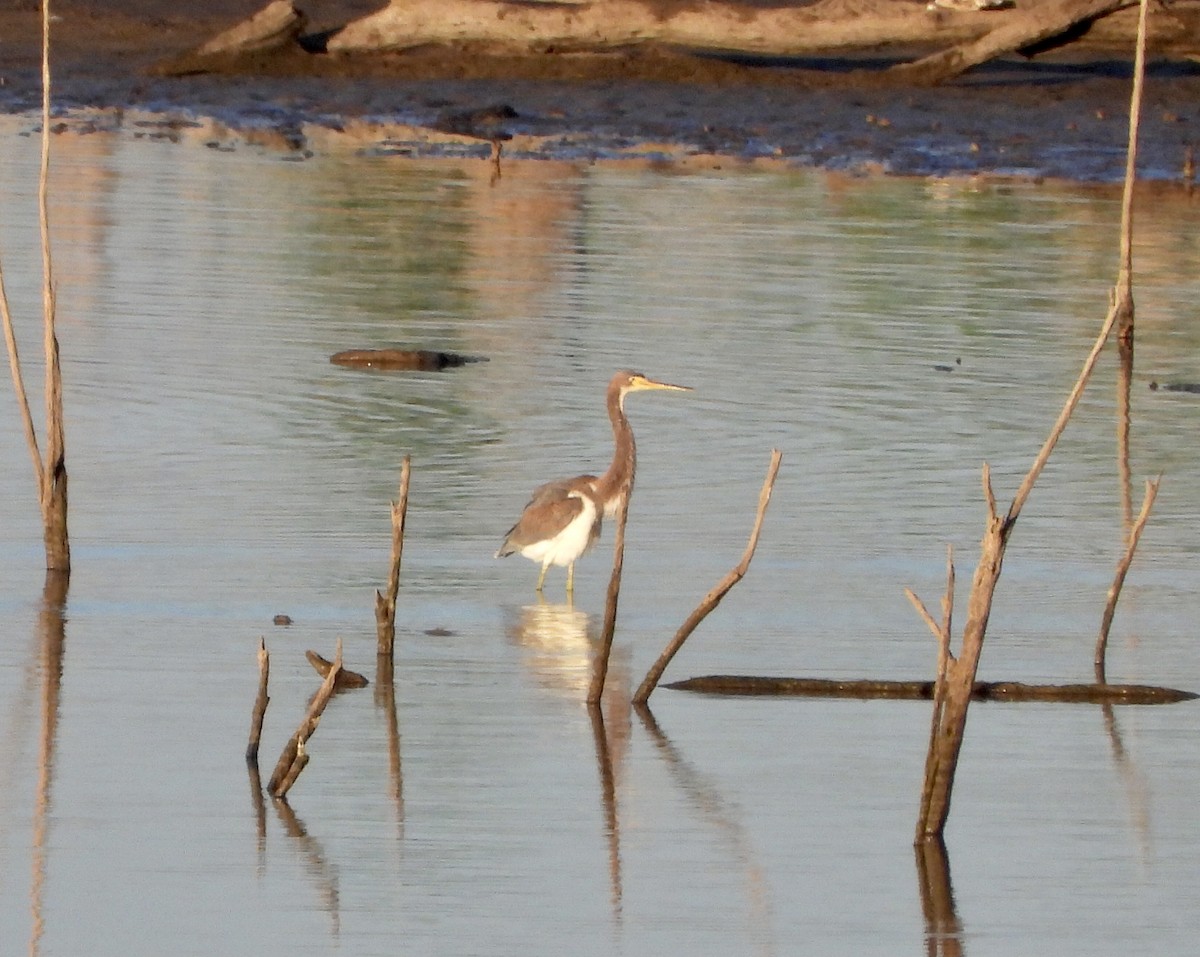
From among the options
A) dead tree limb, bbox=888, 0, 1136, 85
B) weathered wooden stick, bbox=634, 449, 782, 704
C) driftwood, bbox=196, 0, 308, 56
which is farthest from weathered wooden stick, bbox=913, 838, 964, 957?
driftwood, bbox=196, 0, 308, 56

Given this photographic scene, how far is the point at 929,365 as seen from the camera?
1766cm

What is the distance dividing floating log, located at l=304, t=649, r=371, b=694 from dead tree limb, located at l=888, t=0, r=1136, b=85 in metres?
18.7

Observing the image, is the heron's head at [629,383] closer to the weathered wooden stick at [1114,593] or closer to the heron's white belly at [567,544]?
the heron's white belly at [567,544]

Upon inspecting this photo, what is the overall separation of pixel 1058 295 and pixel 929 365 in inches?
140

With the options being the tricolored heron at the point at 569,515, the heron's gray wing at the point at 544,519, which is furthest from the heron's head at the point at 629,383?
the heron's gray wing at the point at 544,519

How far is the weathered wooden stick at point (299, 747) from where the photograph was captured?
7777 mm

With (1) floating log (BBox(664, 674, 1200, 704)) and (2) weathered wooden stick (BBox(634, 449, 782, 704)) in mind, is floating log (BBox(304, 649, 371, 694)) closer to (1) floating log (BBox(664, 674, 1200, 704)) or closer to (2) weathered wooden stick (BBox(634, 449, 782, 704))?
(2) weathered wooden stick (BBox(634, 449, 782, 704))

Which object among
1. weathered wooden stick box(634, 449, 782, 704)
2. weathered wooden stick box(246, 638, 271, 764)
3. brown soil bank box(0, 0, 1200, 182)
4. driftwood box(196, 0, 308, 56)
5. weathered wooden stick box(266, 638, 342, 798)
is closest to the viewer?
weathered wooden stick box(266, 638, 342, 798)

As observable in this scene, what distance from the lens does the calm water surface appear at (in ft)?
24.0

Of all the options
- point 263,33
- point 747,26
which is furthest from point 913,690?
Answer: point 263,33

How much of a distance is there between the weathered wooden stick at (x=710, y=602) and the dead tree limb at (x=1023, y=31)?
A: 18.5 meters

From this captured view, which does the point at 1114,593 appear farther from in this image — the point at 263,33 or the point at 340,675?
the point at 263,33

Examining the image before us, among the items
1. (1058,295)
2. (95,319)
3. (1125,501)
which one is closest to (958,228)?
(1058,295)

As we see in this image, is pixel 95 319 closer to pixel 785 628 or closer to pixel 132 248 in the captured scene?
pixel 132 248
